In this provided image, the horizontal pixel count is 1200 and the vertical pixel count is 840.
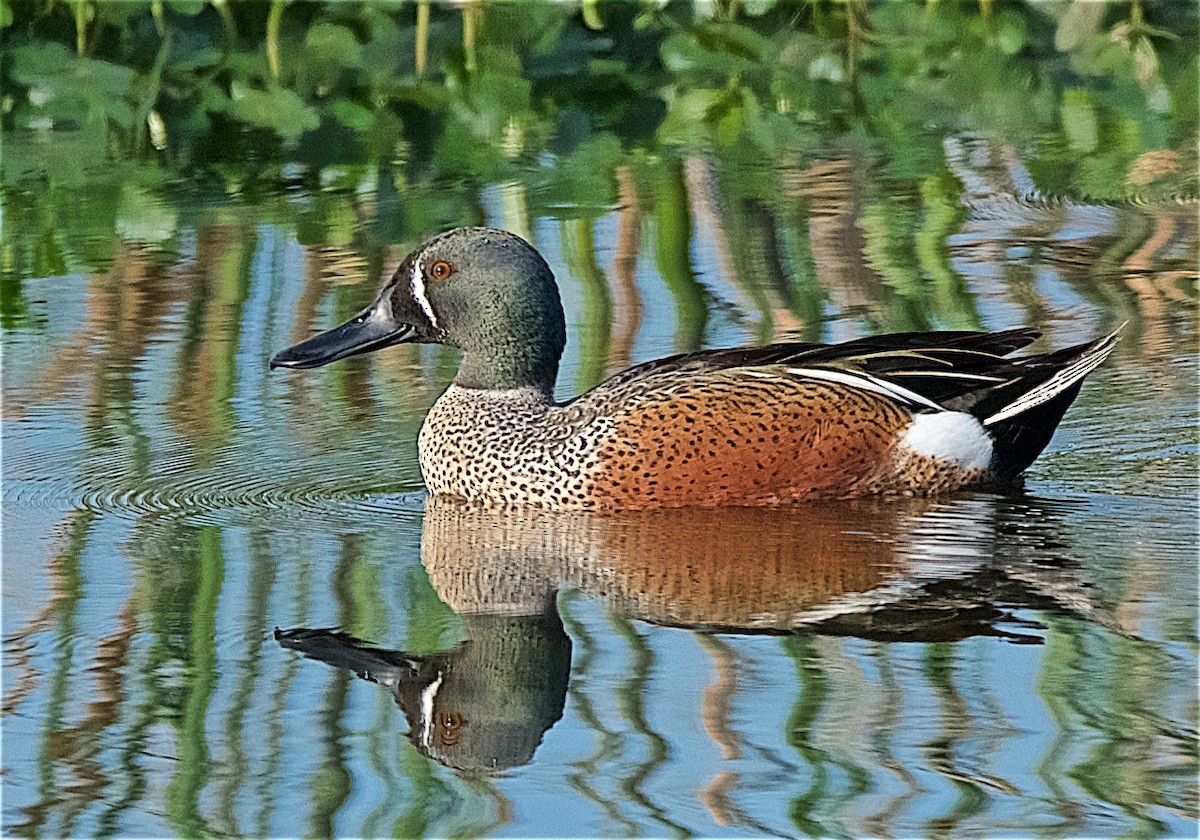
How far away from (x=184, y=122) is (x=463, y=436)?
5.12m

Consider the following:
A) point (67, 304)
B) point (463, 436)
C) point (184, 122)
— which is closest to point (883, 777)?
point (463, 436)

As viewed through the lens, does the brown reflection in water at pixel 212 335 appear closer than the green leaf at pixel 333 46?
Yes

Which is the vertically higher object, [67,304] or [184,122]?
[184,122]

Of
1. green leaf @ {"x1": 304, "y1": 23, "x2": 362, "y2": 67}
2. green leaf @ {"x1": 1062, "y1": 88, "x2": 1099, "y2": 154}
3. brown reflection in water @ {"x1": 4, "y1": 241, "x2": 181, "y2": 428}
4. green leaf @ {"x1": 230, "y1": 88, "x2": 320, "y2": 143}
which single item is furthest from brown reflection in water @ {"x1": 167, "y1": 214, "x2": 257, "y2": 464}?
green leaf @ {"x1": 1062, "y1": 88, "x2": 1099, "y2": 154}

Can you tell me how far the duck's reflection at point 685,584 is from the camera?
4.53m

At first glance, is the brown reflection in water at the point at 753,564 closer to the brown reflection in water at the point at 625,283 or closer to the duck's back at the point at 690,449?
the duck's back at the point at 690,449

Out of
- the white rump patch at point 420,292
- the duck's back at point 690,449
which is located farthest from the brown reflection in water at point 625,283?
the duck's back at point 690,449

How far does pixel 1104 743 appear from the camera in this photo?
4117 millimetres

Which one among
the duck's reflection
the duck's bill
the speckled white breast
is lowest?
the duck's reflection

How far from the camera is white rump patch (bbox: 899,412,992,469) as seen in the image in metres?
6.21

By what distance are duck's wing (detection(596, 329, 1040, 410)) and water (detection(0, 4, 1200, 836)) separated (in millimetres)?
300

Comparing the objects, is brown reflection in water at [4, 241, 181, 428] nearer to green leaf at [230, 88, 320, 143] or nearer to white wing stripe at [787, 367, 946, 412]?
white wing stripe at [787, 367, 946, 412]

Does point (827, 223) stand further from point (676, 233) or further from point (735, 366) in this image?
point (735, 366)

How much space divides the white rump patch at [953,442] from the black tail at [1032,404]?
4cm
